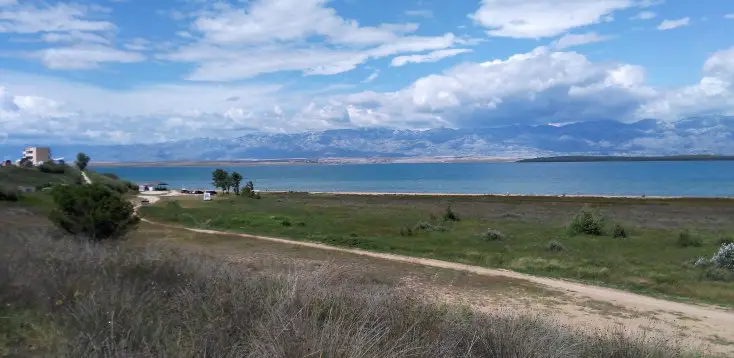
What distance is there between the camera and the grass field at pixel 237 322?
4.33 m

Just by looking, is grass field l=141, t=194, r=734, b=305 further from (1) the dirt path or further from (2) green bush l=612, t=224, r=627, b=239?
(1) the dirt path

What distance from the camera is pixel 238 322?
16.8 ft

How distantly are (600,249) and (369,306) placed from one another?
19513mm

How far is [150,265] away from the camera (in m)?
7.62

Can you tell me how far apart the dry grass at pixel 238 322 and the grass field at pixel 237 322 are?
0.05 feet

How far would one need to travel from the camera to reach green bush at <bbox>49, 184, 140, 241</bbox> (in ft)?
55.0

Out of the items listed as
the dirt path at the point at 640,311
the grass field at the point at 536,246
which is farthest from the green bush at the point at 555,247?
the dirt path at the point at 640,311

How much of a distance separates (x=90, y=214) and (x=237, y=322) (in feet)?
45.7

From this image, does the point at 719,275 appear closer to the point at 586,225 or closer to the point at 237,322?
the point at 586,225

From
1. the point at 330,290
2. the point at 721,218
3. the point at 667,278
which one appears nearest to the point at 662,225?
the point at 721,218

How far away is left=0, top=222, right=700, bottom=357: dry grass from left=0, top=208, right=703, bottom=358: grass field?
14 millimetres

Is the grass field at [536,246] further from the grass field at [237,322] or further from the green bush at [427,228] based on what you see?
the grass field at [237,322]

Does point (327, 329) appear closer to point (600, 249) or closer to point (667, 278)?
point (667, 278)

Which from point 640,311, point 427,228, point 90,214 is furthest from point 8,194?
point 640,311
